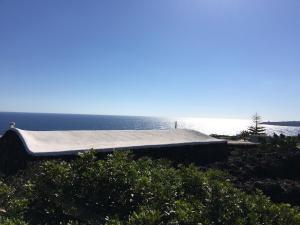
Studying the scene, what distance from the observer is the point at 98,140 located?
18953 mm

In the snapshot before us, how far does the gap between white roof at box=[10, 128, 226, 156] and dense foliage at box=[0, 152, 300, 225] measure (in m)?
5.82

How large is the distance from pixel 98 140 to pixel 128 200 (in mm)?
10721

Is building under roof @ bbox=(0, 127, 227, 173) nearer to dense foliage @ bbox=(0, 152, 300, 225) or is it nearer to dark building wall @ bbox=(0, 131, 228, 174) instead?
dark building wall @ bbox=(0, 131, 228, 174)

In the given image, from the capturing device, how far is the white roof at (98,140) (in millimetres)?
15697

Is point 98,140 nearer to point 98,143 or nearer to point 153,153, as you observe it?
point 98,143

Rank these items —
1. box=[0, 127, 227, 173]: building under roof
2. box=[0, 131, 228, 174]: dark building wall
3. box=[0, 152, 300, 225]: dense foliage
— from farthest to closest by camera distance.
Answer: box=[0, 131, 228, 174]: dark building wall, box=[0, 127, 227, 173]: building under roof, box=[0, 152, 300, 225]: dense foliage

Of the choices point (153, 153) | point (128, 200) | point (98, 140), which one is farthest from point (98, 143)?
point (128, 200)

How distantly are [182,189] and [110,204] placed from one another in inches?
73.5

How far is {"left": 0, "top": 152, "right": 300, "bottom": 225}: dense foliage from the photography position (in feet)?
23.5

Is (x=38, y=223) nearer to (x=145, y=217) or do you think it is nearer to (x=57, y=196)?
Answer: (x=57, y=196)

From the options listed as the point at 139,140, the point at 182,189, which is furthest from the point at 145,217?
the point at 139,140

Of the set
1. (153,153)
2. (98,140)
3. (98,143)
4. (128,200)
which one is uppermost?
(98,140)

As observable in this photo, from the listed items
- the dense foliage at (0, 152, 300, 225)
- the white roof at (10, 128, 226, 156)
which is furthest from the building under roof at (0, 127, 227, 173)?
the dense foliage at (0, 152, 300, 225)

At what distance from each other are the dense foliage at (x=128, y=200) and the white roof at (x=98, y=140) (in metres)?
5.82
